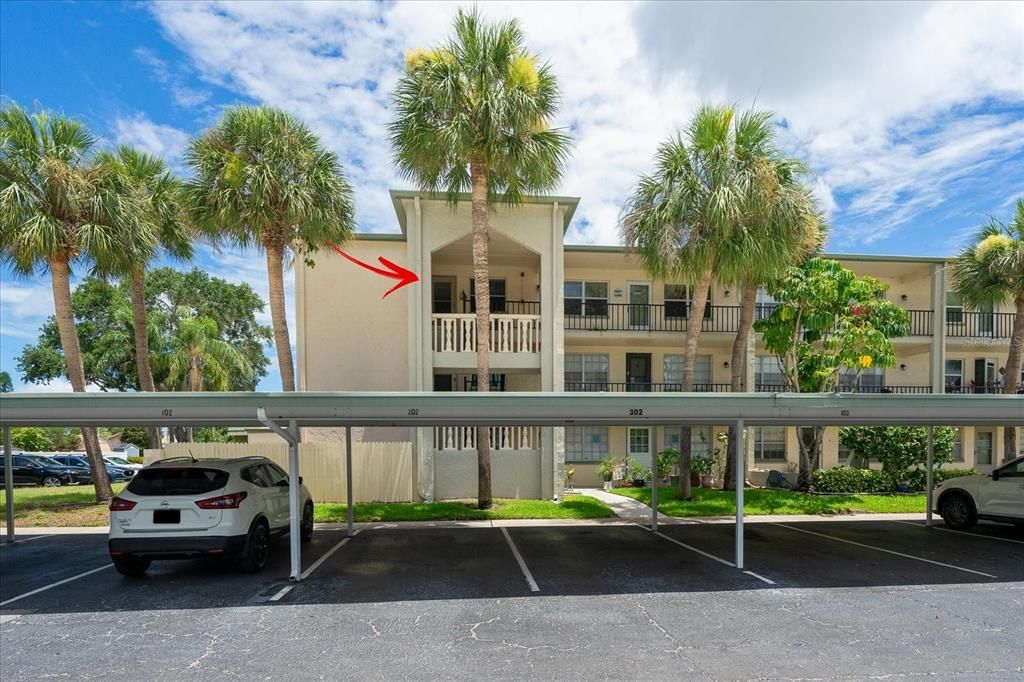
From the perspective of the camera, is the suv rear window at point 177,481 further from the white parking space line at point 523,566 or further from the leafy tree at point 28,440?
the leafy tree at point 28,440

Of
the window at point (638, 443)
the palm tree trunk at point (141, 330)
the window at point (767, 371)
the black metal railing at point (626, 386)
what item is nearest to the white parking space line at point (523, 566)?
the black metal railing at point (626, 386)

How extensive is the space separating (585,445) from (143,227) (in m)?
13.7

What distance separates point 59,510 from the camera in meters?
13.8

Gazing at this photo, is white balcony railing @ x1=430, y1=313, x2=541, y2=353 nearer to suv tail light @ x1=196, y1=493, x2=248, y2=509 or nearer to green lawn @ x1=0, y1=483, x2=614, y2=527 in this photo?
green lawn @ x1=0, y1=483, x2=614, y2=527

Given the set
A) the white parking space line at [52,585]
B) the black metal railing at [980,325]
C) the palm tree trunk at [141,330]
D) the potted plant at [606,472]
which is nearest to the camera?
the white parking space line at [52,585]

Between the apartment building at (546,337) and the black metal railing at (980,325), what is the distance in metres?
0.05

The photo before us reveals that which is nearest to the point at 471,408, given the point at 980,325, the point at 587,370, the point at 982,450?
the point at 587,370

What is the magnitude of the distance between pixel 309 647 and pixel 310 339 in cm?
1300

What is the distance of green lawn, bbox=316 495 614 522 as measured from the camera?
12.6 metres

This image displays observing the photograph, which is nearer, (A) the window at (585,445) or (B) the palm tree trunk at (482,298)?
(B) the palm tree trunk at (482,298)

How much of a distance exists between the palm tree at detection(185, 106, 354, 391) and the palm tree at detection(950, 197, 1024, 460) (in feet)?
56.5

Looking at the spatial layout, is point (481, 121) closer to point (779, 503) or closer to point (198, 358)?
point (779, 503)

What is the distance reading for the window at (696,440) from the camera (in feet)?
61.4

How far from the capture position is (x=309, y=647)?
5.56 meters
